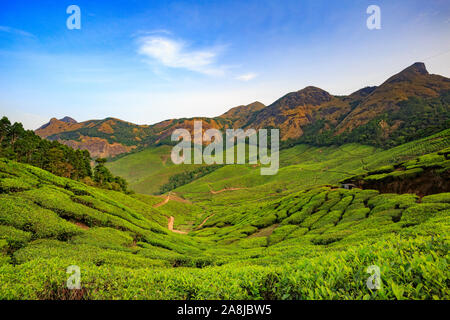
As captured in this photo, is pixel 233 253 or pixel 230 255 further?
pixel 233 253

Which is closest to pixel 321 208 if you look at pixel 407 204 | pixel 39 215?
pixel 407 204

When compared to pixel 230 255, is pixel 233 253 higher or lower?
lower

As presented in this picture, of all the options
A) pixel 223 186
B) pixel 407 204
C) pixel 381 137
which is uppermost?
pixel 381 137

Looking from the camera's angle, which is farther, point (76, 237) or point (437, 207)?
point (437, 207)

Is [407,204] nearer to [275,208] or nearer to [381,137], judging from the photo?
[275,208]

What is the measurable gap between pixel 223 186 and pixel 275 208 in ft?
424

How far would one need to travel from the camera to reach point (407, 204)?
2534cm
